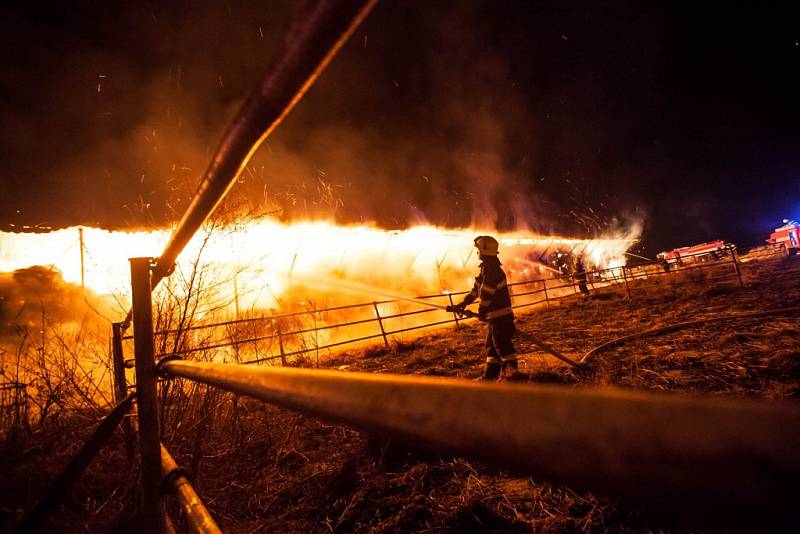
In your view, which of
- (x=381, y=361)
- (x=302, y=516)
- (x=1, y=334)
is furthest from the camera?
(x=1, y=334)

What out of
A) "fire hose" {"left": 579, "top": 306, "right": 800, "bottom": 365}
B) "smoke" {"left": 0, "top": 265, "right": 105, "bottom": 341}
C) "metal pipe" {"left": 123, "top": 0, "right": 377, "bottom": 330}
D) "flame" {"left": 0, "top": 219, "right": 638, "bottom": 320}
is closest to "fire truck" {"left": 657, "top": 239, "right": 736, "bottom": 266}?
"fire hose" {"left": 579, "top": 306, "right": 800, "bottom": 365}

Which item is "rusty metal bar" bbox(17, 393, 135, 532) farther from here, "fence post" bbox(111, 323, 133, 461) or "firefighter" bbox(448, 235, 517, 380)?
"firefighter" bbox(448, 235, 517, 380)

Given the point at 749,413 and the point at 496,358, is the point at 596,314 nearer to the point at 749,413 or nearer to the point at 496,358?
the point at 496,358

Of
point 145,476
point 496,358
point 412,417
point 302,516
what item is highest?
point 412,417

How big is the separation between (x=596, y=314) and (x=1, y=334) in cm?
1645

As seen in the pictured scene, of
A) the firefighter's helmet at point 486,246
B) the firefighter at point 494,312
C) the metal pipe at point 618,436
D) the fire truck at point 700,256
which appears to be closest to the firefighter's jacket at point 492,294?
the firefighter at point 494,312

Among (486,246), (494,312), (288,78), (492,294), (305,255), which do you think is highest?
(305,255)

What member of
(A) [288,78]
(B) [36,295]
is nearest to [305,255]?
(B) [36,295]

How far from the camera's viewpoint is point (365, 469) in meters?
3.09

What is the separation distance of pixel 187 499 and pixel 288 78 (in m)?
1.45

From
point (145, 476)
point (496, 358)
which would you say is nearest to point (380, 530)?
point (145, 476)

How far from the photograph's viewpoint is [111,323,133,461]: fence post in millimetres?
3154

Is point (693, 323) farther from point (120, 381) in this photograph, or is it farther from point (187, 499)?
point (120, 381)

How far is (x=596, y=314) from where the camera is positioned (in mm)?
9906
